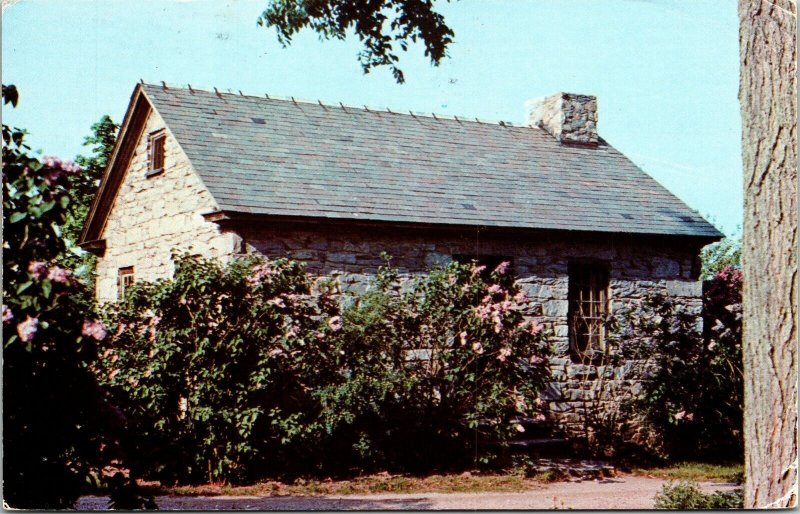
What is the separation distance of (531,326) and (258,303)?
2665 millimetres

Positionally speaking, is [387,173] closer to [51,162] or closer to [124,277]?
[124,277]

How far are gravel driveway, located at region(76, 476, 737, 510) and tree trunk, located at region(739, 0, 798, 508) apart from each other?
3.90 ft

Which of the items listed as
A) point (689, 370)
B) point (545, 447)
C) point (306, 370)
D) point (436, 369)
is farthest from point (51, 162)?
point (689, 370)

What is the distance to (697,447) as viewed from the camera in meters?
8.74

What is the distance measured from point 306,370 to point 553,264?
3.34m

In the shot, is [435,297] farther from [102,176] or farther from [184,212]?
[102,176]

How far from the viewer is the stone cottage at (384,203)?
867 cm

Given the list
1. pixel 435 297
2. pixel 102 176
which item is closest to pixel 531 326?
pixel 435 297

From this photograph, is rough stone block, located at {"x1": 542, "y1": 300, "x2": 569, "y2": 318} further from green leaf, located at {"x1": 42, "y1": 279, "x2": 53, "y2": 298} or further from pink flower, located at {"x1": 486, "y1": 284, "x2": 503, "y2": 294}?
green leaf, located at {"x1": 42, "y1": 279, "x2": 53, "y2": 298}

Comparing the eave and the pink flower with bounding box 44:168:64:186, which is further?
the eave

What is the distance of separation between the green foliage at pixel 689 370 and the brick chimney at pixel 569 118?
268 centimetres

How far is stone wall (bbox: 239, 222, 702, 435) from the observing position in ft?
28.6

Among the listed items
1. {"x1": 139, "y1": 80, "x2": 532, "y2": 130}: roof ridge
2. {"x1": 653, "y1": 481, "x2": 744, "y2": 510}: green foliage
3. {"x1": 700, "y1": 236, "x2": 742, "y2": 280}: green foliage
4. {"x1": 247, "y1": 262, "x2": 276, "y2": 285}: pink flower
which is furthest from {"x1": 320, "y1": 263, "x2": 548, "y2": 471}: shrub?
{"x1": 700, "y1": 236, "x2": 742, "y2": 280}: green foliage

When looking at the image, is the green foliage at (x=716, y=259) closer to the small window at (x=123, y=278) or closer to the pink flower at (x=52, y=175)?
the small window at (x=123, y=278)
